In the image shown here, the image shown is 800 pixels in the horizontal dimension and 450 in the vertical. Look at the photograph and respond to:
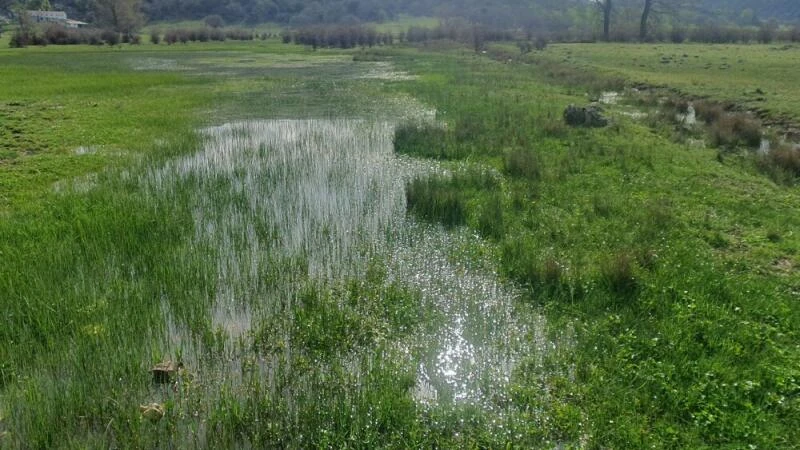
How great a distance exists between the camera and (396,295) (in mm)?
9891

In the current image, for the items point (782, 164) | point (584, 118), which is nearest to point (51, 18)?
point (584, 118)

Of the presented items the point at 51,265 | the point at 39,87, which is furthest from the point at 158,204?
the point at 39,87

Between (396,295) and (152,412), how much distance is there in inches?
182

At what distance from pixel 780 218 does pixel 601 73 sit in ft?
114

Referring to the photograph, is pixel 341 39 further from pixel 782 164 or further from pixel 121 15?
pixel 782 164

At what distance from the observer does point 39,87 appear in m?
33.9

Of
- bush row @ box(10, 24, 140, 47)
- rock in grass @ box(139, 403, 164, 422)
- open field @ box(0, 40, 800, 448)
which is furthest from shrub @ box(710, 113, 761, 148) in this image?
bush row @ box(10, 24, 140, 47)

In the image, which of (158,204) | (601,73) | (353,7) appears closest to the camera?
(158,204)

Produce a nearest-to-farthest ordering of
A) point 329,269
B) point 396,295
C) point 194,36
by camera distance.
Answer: point 396,295 → point 329,269 → point 194,36

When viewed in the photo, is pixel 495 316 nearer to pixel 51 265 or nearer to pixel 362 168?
pixel 51 265

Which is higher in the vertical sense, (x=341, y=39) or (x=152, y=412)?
(x=341, y=39)

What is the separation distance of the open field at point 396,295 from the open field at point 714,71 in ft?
38.1

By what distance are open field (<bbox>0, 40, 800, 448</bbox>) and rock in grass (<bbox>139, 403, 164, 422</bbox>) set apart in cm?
2

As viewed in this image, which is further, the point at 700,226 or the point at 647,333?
the point at 700,226
